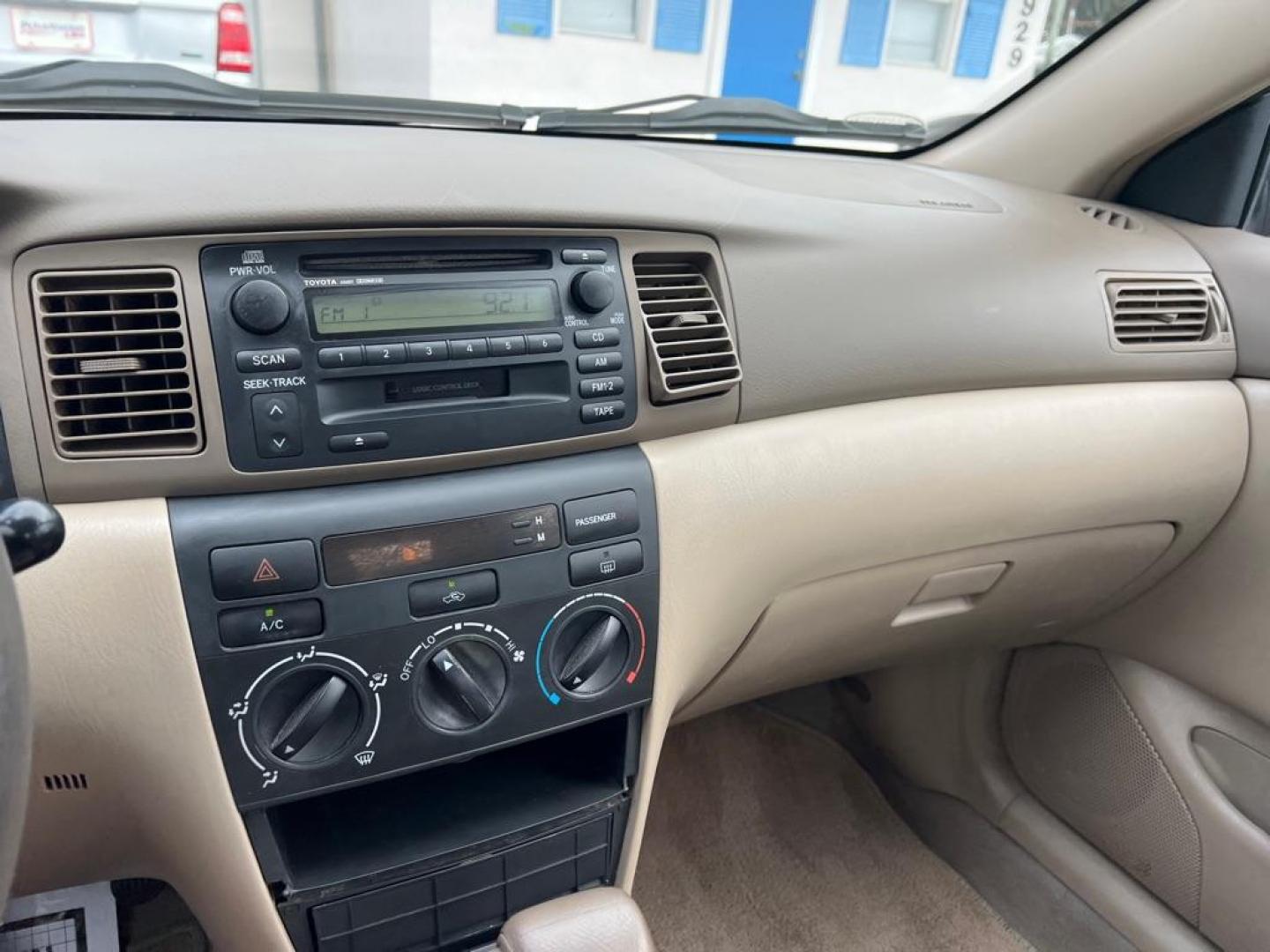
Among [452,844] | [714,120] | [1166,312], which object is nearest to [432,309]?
[452,844]

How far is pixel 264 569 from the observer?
0.73 meters

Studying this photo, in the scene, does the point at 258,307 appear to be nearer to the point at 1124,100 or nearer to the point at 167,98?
the point at 167,98

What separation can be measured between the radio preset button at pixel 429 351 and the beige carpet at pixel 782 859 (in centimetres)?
107

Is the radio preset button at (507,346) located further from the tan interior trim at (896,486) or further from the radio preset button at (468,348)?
the tan interior trim at (896,486)

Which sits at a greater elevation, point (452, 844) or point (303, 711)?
point (303, 711)

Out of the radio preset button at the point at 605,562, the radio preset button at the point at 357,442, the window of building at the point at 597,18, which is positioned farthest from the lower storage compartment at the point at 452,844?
the window of building at the point at 597,18

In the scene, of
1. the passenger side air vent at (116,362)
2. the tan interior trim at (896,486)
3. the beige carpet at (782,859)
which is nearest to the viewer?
the passenger side air vent at (116,362)

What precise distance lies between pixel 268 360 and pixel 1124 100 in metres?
1.16

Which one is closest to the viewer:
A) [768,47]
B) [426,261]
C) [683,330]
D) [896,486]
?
[426,261]

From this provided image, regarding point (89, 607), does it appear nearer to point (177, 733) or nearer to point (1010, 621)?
point (177, 733)

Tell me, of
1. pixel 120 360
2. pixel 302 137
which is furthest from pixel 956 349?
pixel 120 360

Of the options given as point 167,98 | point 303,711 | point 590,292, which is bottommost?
point 303,711

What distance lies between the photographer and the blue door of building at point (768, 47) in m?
1.37

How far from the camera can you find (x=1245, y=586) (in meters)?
1.26
